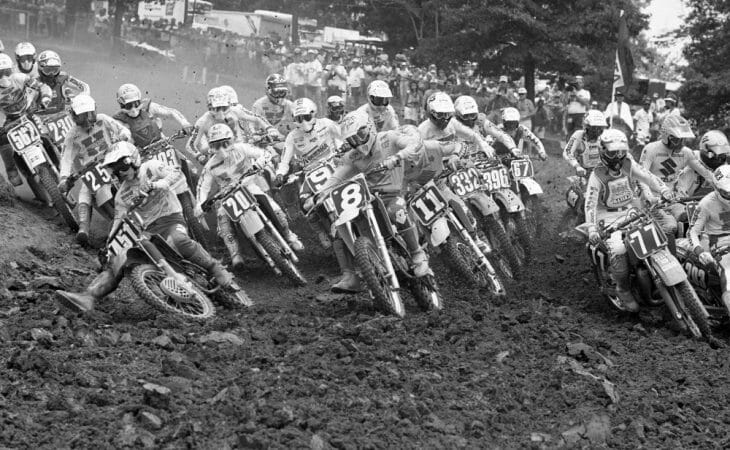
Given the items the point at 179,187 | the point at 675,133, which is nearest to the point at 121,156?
the point at 179,187

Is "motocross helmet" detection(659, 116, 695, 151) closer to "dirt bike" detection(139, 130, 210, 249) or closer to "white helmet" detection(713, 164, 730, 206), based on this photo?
"white helmet" detection(713, 164, 730, 206)

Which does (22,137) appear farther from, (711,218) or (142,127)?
(711,218)

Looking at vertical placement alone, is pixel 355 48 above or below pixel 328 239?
below

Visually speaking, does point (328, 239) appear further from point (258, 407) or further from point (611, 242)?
point (258, 407)

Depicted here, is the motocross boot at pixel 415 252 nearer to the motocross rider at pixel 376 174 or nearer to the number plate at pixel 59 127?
the motocross rider at pixel 376 174

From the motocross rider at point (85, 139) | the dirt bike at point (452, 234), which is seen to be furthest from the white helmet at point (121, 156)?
the motocross rider at point (85, 139)

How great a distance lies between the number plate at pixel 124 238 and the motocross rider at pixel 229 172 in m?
2.99

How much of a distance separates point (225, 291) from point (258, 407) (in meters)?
4.16

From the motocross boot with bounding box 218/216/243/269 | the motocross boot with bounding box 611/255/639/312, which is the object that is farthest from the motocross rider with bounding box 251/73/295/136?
the motocross boot with bounding box 611/255/639/312

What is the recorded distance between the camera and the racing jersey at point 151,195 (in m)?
11.5

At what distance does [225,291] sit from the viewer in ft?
38.9

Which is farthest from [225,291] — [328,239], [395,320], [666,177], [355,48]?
[355,48]

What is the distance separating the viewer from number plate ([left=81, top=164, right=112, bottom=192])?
46.4ft

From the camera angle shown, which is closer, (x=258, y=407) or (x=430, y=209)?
(x=258, y=407)
